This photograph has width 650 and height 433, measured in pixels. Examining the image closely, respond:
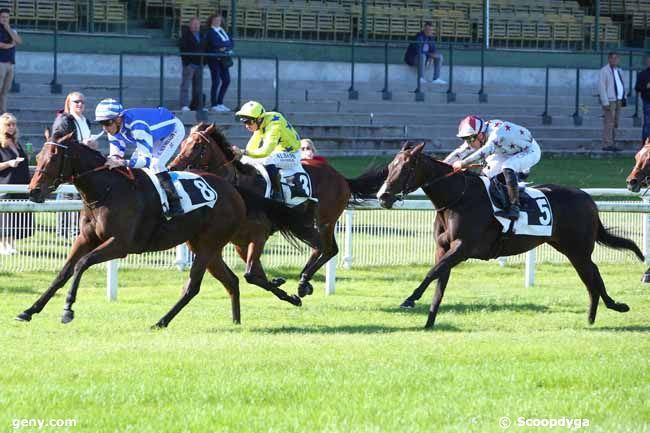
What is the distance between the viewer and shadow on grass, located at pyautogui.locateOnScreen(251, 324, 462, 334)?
9945 millimetres

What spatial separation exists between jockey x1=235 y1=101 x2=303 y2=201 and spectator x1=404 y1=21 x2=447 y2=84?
450 inches

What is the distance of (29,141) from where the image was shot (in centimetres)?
1852

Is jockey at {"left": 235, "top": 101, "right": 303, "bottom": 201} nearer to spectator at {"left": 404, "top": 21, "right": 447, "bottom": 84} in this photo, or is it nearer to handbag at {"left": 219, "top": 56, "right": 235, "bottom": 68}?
handbag at {"left": 219, "top": 56, "right": 235, "bottom": 68}

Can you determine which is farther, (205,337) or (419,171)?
(419,171)

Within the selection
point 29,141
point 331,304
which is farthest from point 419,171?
point 29,141

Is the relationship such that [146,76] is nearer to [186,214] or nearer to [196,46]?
[196,46]

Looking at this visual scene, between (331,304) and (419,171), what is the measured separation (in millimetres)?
1668

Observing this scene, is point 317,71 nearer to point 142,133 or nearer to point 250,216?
point 250,216

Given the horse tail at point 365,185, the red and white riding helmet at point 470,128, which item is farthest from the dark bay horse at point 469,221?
the horse tail at point 365,185

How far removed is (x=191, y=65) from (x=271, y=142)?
28.7 ft

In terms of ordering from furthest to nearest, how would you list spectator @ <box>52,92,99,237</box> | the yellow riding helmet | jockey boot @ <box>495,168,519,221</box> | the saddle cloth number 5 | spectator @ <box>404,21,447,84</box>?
spectator @ <box>404,21,447,84</box>, spectator @ <box>52,92,99,237</box>, the yellow riding helmet, jockey boot @ <box>495,168,519,221</box>, the saddle cloth number 5

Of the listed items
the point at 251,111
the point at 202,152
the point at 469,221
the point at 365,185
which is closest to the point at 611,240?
the point at 469,221

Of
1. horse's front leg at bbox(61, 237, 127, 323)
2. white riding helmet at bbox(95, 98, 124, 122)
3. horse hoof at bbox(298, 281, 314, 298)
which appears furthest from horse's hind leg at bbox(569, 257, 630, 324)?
white riding helmet at bbox(95, 98, 124, 122)

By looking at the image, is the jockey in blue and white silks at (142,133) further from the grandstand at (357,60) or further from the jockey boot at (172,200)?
the grandstand at (357,60)
